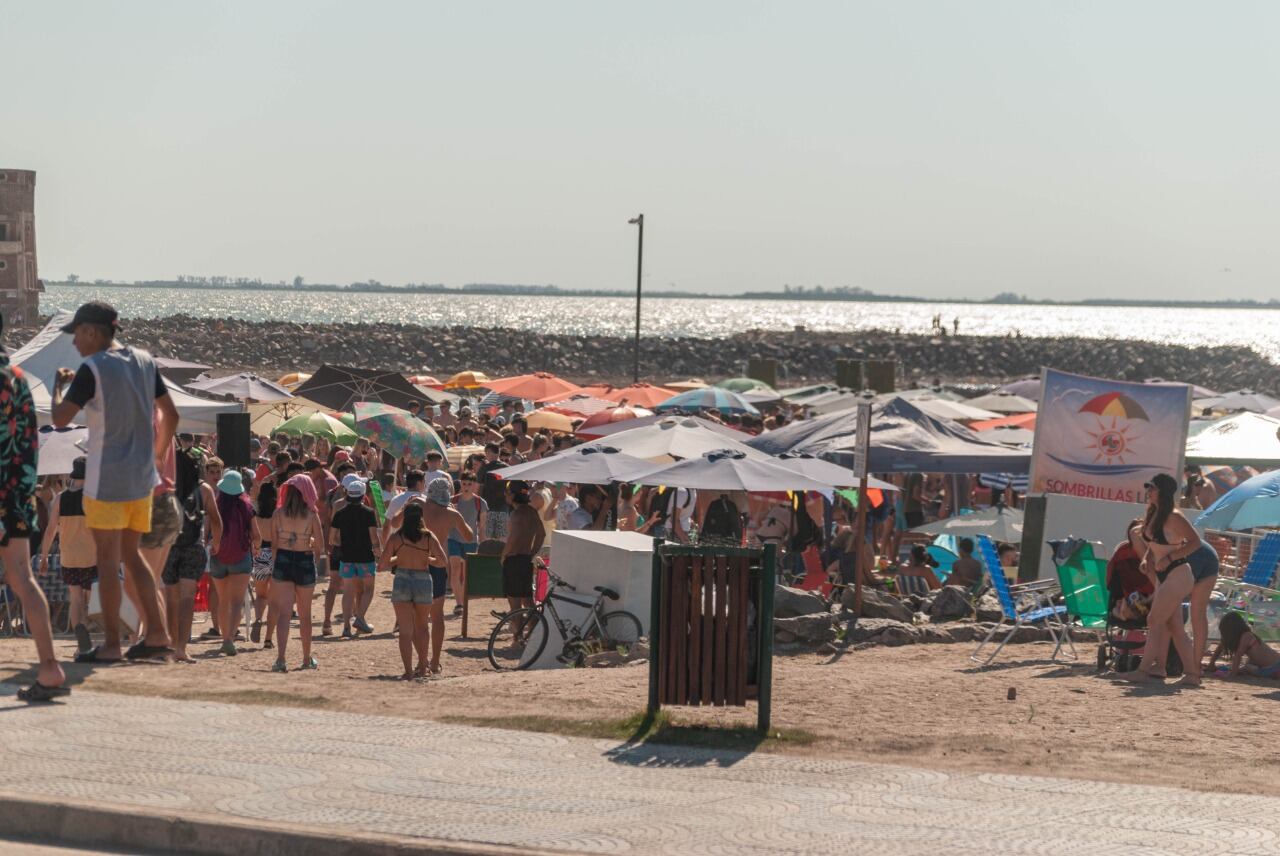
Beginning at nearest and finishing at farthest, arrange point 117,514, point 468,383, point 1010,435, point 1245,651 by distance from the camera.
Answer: point 117,514, point 1245,651, point 1010,435, point 468,383

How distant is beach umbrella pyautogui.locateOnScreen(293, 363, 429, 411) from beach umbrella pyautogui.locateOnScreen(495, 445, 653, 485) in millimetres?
11224

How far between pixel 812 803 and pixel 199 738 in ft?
9.33

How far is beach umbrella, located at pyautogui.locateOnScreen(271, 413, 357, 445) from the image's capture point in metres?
19.5

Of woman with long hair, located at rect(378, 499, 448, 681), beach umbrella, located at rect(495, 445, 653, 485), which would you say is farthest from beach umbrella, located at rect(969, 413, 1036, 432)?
woman with long hair, located at rect(378, 499, 448, 681)

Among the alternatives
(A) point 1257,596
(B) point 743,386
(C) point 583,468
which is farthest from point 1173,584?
(B) point 743,386

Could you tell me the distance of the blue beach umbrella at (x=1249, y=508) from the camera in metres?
13.4

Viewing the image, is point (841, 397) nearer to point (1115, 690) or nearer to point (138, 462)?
point (1115, 690)

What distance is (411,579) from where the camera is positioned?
437 inches

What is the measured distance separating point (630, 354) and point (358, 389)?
2063 inches

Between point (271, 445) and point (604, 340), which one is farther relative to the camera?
point (604, 340)

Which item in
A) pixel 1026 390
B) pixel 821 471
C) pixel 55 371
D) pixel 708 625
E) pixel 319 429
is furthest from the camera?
pixel 1026 390

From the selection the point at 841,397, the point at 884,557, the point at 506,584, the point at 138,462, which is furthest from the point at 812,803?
the point at 841,397

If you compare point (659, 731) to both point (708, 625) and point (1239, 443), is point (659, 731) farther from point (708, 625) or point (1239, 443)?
point (1239, 443)

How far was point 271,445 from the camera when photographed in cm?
1677
